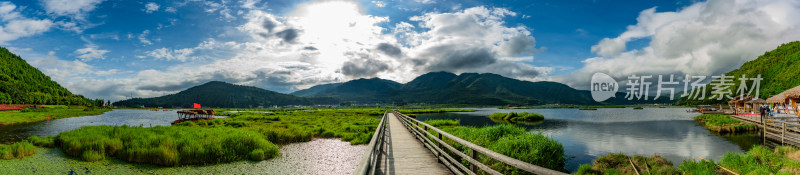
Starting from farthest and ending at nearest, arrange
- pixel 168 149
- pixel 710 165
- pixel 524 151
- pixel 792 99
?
1. pixel 792 99
2. pixel 168 149
3. pixel 710 165
4. pixel 524 151

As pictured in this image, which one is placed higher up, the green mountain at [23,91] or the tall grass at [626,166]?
the green mountain at [23,91]

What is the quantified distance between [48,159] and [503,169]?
21307 millimetres

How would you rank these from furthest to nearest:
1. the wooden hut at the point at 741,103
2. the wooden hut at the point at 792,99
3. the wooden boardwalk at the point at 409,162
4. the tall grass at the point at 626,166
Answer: the wooden hut at the point at 741,103, the wooden hut at the point at 792,99, the tall grass at the point at 626,166, the wooden boardwalk at the point at 409,162

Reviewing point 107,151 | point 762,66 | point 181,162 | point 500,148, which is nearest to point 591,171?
point 500,148

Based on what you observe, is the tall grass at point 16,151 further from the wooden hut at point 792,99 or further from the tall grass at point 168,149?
the wooden hut at point 792,99

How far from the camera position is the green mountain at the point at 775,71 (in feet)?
401

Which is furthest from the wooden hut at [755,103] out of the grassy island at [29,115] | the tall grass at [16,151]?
the grassy island at [29,115]

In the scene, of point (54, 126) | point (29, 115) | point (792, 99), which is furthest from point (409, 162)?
point (29, 115)

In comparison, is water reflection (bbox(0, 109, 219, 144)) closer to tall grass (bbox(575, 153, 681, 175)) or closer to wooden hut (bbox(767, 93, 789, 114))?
tall grass (bbox(575, 153, 681, 175))

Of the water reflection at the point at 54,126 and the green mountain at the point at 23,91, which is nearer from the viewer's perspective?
the water reflection at the point at 54,126

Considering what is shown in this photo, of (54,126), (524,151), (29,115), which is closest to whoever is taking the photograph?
(524,151)

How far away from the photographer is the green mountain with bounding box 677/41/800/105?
122 m

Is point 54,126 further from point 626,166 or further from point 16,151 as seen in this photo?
point 626,166

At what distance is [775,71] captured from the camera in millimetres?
159250
